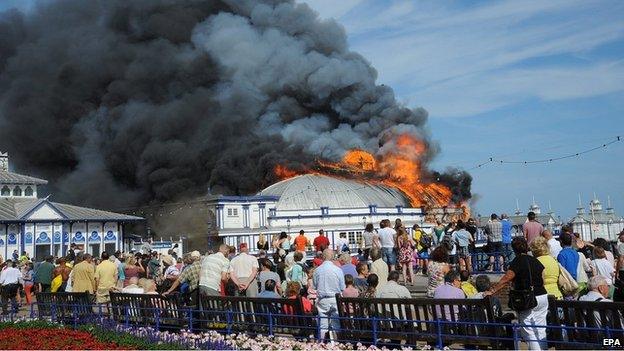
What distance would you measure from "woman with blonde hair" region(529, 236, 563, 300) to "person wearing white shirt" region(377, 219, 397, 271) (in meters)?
9.38

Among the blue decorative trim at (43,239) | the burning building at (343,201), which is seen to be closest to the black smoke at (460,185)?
the burning building at (343,201)

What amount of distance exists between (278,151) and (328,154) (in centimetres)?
577

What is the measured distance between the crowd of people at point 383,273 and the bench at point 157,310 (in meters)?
0.49

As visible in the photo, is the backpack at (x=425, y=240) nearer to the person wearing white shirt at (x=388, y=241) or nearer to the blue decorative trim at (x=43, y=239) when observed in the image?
the person wearing white shirt at (x=388, y=241)

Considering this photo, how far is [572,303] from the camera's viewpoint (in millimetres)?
9969

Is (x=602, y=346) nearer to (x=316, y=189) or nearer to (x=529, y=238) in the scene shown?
(x=529, y=238)

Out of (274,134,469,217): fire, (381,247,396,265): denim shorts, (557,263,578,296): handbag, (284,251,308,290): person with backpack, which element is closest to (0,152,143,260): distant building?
(274,134,469,217): fire

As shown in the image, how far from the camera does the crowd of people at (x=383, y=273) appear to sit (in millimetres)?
10750

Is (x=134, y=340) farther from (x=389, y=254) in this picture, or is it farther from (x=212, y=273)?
(x=389, y=254)

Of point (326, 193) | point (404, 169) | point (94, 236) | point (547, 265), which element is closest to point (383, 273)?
point (547, 265)

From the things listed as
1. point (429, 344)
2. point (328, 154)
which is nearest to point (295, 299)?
point (429, 344)

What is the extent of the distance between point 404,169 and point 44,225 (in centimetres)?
3208

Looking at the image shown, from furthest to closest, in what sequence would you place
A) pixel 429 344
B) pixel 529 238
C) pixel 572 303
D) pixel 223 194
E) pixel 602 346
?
pixel 223 194
pixel 529 238
pixel 429 344
pixel 572 303
pixel 602 346

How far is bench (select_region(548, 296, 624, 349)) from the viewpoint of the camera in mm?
9250
